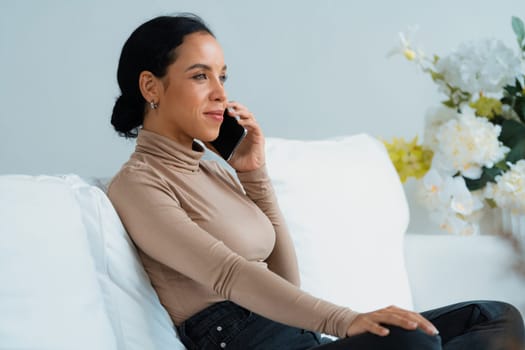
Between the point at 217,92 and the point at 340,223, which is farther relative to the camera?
the point at 340,223

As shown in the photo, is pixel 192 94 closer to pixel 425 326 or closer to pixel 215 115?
pixel 215 115

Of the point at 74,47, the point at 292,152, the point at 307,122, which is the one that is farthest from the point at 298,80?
the point at 74,47

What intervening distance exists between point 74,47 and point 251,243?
0.79 metres

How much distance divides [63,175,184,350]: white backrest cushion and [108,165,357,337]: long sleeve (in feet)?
0.15

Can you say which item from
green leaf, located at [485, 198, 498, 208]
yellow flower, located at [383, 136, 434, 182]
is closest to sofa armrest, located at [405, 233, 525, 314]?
green leaf, located at [485, 198, 498, 208]

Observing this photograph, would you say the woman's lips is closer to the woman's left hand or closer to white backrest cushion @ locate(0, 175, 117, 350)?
the woman's left hand

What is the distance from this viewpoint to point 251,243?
1.72m

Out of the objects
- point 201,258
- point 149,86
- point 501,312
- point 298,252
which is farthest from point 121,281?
point 501,312

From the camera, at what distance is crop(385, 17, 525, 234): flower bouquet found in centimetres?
240

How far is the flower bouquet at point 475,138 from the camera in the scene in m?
2.40

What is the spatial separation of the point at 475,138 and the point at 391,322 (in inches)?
47.5

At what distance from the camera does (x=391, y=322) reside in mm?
1301

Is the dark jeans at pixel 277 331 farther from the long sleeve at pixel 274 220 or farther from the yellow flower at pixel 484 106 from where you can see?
the yellow flower at pixel 484 106

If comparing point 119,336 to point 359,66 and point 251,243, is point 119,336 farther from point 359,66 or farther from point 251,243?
point 359,66
